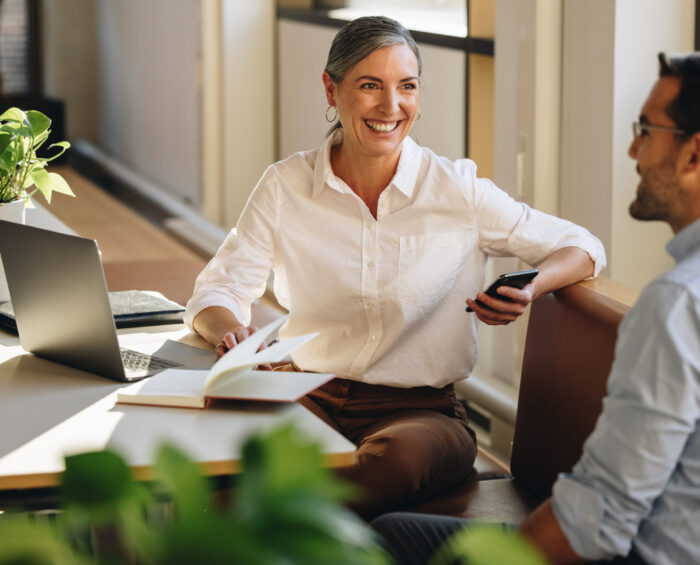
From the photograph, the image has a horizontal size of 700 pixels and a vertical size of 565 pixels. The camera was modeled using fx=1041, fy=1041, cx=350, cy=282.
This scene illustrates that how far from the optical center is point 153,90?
8.28m

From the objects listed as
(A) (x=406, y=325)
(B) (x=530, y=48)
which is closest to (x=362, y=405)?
(A) (x=406, y=325)

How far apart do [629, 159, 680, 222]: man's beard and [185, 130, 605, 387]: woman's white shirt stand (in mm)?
789

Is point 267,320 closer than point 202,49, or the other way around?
point 267,320

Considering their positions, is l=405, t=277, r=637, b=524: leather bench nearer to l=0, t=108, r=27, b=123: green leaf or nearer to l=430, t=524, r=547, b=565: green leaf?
l=0, t=108, r=27, b=123: green leaf

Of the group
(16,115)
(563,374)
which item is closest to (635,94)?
(563,374)

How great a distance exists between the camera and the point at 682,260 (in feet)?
4.54

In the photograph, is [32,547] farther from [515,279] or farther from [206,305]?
[206,305]

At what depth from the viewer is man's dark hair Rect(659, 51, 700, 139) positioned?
143cm

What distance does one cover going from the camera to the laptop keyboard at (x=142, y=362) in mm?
1961

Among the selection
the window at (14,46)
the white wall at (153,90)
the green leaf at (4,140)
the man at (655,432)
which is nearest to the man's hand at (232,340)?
the green leaf at (4,140)

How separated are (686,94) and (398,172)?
93cm

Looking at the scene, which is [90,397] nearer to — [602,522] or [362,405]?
[362,405]

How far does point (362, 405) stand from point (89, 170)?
323 inches

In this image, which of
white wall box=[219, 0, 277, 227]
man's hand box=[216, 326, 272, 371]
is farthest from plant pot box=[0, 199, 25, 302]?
white wall box=[219, 0, 277, 227]
